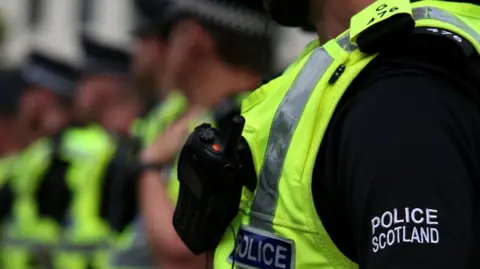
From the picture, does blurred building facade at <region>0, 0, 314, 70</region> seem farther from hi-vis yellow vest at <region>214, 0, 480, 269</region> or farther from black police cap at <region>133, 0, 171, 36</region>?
hi-vis yellow vest at <region>214, 0, 480, 269</region>

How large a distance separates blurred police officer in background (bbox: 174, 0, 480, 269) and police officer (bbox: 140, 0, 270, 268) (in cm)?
115

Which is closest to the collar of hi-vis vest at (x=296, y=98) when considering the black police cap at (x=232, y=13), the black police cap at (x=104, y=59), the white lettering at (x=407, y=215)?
the white lettering at (x=407, y=215)

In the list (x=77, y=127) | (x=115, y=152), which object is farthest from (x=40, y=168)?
(x=115, y=152)

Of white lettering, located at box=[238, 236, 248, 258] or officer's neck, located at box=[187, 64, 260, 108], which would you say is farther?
officer's neck, located at box=[187, 64, 260, 108]

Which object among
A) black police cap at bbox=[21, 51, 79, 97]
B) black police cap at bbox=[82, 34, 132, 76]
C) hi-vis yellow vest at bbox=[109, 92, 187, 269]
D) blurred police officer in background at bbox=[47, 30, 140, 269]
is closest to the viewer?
hi-vis yellow vest at bbox=[109, 92, 187, 269]

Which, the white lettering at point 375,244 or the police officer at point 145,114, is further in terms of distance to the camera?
the police officer at point 145,114

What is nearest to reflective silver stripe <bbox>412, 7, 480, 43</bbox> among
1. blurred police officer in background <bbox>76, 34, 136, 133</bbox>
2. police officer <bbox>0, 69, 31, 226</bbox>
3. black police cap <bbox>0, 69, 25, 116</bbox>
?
blurred police officer in background <bbox>76, 34, 136, 133</bbox>

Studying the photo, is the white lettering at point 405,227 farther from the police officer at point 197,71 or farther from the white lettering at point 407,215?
the police officer at point 197,71

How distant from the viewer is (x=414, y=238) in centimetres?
109

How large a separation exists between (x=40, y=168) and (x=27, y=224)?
30 cm

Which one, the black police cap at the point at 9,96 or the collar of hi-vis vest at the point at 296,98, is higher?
the collar of hi-vis vest at the point at 296,98

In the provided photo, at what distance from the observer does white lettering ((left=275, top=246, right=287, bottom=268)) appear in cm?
128

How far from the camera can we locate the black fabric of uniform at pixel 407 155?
109 cm

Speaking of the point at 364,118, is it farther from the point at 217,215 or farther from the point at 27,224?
the point at 27,224
